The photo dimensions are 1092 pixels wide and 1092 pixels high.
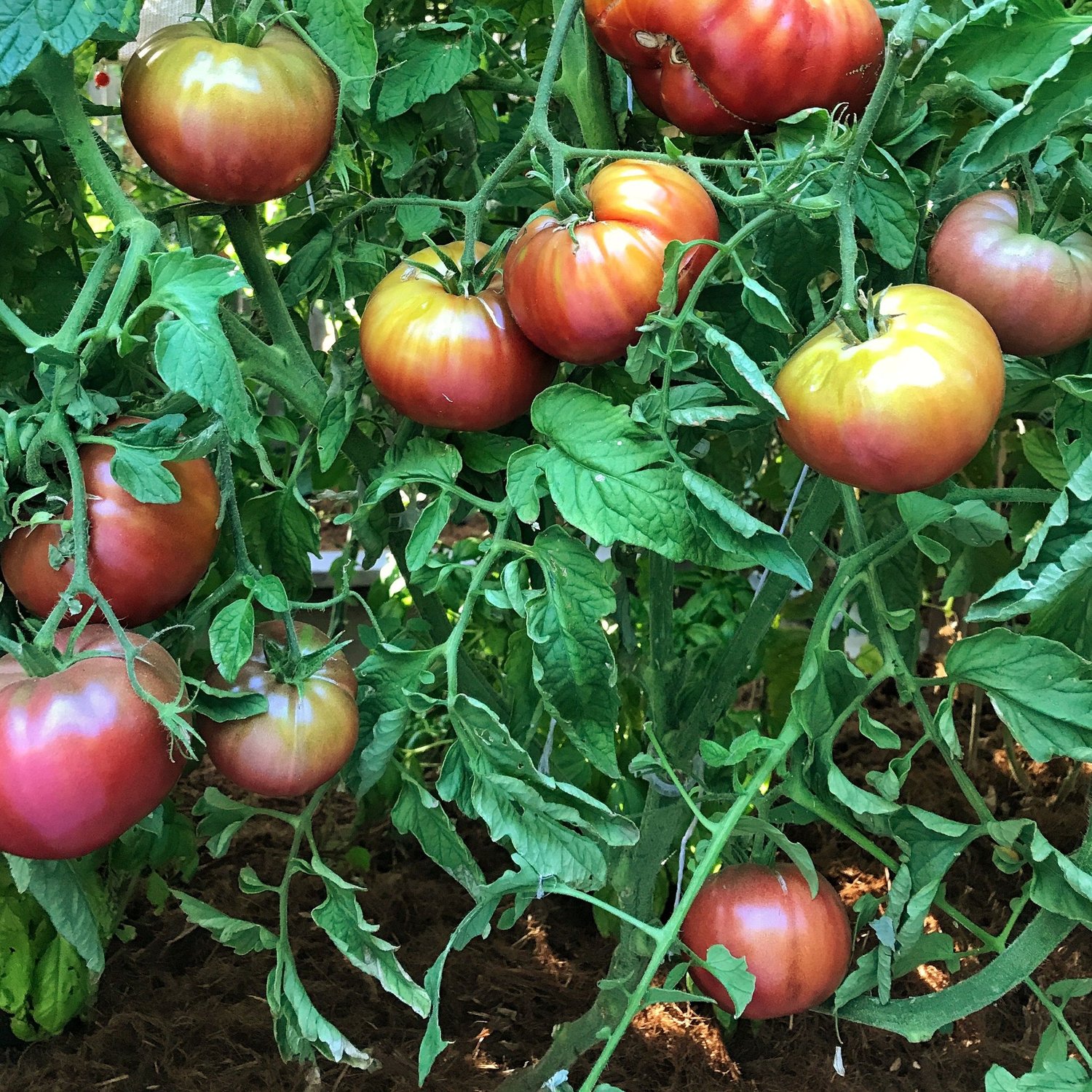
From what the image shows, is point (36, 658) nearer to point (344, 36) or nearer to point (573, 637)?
point (573, 637)

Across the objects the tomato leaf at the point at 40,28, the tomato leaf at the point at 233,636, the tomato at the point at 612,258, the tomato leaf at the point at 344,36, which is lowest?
the tomato leaf at the point at 233,636

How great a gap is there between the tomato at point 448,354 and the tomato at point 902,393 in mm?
182

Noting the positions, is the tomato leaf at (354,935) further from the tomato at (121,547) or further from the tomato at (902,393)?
the tomato at (902,393)

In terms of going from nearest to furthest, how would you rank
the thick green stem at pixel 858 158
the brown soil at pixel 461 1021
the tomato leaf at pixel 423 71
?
the thick green stem at pixel 858 158, the tomato leaf at pixel 423 71, the brown soil at pixel 461 1021

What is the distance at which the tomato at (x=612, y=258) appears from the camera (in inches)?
22.2

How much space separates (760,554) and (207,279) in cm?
32

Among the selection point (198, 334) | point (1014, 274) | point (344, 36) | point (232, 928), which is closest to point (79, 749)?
point (198, 334)

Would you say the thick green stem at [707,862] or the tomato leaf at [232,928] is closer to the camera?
the thick green stem at [707,862]

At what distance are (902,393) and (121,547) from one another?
0.41 meters

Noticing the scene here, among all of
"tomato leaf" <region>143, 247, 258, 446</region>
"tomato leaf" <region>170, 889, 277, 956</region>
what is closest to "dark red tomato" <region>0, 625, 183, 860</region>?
"tomato leaf" <region>143, 247, 258, 446</region>

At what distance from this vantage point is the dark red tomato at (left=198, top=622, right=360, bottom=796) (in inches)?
24.8

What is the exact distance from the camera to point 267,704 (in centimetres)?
63

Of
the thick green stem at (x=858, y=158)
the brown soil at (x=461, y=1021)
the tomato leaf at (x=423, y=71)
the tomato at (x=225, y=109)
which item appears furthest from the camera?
the brown soil at (x=461, y=1021)

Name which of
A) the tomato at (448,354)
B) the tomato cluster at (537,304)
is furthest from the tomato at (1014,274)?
the tomato at (448,354)
